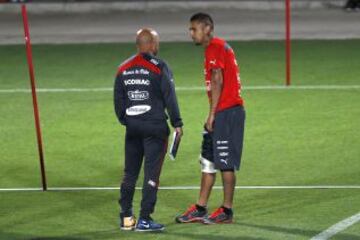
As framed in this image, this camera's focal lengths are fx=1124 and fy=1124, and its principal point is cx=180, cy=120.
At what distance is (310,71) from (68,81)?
14.3ft

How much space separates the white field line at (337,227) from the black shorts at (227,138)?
3.56 ft

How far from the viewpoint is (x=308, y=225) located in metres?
10.7

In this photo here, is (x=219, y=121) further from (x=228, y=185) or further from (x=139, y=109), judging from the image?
(x=139, y=109)

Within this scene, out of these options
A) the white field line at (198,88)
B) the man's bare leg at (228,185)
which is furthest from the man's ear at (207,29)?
the white field line at (198,88)

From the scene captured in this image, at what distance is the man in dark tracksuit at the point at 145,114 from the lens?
10.5 metres

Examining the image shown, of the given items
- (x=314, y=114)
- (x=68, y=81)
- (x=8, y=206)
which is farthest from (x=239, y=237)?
(x=68, y=81)

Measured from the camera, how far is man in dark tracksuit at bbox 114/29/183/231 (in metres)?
10.5

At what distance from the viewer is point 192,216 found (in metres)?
11.0

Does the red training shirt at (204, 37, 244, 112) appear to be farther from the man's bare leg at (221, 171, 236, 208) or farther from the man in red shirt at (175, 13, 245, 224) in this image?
the man's bare leg at (221, 171, 236, 208)

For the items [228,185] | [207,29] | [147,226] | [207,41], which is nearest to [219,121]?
[228,185]

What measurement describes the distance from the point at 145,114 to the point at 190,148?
417 centimetres

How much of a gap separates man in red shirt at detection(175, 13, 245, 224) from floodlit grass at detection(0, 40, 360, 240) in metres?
0.23

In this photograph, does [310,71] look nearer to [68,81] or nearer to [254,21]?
[68,81]

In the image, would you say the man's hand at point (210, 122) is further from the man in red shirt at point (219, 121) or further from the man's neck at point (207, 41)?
the man's neck at point (207, 41)
